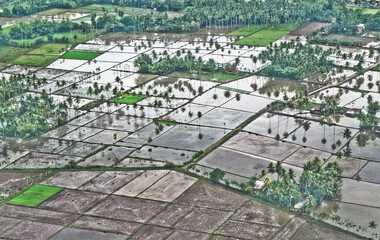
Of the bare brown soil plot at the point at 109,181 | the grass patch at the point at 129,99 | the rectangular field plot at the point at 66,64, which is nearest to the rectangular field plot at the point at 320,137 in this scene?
the bare brown soil plot at the point at 109,181

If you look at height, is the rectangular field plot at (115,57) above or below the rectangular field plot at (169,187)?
above

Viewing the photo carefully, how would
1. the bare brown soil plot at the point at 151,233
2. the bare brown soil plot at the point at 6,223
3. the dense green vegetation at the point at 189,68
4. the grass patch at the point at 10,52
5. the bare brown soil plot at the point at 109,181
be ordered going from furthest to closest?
1. the grass patch at the point at 10,52
2. the dense green vegetation at the point at 189,68
3. the bare brown soil plot at the point at 109,181
4. the bare brown soil plot at the point at 6,223
5. the bare brown soil plot at the point at 151,233

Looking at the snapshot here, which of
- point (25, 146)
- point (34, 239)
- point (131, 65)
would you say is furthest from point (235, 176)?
point (131, 65)

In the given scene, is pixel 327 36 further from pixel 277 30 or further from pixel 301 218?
pixel 301 218

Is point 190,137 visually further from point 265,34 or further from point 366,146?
point 265,34

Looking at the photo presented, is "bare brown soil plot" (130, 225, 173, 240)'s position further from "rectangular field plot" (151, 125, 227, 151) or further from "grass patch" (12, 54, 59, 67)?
"grass patch" (12, 54, 59, 67)

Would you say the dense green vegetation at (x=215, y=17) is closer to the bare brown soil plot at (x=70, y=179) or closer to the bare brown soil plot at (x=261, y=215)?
the bare brown soil plot at (x=70, y=179)

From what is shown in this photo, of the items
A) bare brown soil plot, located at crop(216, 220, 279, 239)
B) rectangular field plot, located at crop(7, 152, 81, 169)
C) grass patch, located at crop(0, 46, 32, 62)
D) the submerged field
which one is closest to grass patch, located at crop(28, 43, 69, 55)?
the submerged field

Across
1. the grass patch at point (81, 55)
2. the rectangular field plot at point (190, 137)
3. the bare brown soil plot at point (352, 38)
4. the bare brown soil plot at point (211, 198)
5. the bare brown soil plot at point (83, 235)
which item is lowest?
the bare brown soil plot at point (83, 235)
